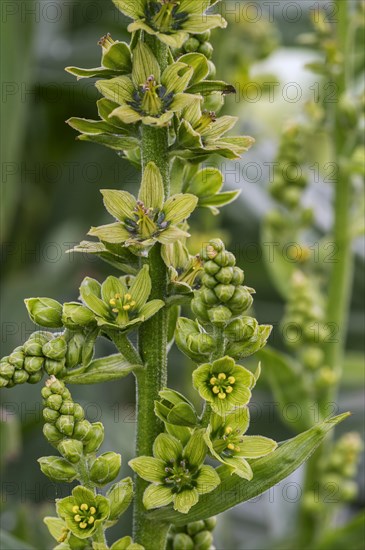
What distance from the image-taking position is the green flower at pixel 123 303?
1.89 feet

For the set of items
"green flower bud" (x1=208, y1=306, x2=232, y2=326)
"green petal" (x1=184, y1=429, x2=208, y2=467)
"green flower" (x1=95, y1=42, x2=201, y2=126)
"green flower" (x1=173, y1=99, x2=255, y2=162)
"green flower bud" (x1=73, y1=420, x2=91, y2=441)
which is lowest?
"green petal" (x1=184, y1=429, x2=208, y2=467)

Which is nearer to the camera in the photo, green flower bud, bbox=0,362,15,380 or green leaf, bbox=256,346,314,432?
green flower bud, bbox=0,362,15,380

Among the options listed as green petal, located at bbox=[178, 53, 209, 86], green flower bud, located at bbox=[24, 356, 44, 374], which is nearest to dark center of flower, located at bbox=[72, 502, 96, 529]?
green flower bud, located at bbox=[24, 356, 44, 374]

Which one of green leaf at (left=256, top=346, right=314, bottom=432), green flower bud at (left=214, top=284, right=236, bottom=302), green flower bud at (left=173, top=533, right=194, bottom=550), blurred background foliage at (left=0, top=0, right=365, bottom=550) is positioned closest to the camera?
green flower bud at (left=214, top=284, right=236, bottom=302)

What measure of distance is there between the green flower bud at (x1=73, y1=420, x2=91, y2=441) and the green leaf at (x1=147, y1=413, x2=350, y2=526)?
3.3 inches

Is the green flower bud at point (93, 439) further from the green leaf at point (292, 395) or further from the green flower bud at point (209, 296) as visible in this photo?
the green leaf at point (292, 395)

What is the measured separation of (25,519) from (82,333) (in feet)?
1.93

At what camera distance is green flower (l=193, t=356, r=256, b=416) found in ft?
1.82

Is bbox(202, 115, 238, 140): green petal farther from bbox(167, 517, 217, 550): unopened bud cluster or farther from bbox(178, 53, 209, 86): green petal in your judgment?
bbox(167, 517, 217, 550): unopened bud cluster

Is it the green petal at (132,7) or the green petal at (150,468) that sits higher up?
the green petal at (132,7)

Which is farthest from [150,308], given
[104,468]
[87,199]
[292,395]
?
[87,199]

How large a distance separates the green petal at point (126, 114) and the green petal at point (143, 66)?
1.0 inches

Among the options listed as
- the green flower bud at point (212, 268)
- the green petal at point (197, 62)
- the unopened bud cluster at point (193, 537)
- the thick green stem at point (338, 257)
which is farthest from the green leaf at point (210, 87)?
the thick green stem at point (338, 257)

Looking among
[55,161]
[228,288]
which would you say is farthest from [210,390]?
[55,161]
